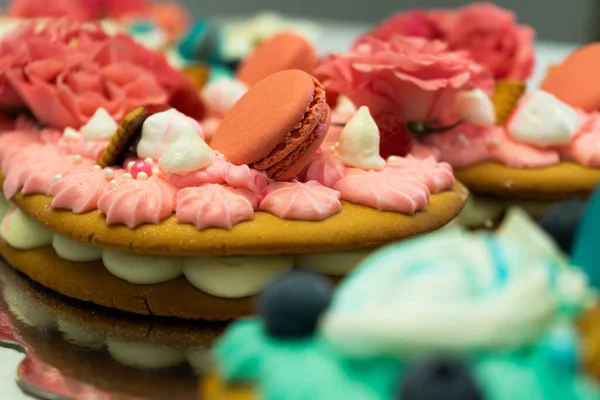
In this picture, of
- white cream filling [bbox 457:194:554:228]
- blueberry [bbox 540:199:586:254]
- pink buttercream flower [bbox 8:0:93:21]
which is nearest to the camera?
blueberry [bbox 540:199:586:254]

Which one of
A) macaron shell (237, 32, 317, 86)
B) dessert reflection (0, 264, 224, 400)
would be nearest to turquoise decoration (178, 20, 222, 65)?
macaron shell (237, 32, 317, 86)

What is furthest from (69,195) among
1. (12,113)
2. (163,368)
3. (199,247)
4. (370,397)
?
(370,397)

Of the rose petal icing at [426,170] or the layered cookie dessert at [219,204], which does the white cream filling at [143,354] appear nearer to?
the layered cookie dessert at [219,204]

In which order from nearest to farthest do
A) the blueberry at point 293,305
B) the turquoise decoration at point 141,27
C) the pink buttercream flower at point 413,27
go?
the blueberry at point 293,305 < the pink buttercream flower at point 413,27 < the turquoise decoration at point 141,27

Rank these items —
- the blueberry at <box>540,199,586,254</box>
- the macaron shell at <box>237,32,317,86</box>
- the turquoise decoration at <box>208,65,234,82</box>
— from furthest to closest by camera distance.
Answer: the turquoise decoration at <box>208,65,234,82</box>, the macaron shell at <box>237,32,317,86</box>, the blueberry at <box>540,199,586,254</box>

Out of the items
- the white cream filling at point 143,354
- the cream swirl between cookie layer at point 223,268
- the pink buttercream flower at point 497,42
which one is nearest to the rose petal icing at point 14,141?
the cream swirl between cookie layer at point 223,268

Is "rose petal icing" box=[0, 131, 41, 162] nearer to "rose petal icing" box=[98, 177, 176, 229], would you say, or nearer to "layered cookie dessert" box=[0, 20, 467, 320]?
"layered cookie dessert" box=[0, 20, 467, 320]

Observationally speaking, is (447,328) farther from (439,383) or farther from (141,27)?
(141,27)

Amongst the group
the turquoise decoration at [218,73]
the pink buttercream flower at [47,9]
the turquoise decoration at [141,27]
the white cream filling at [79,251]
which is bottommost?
the turquoise decoration at [141,27]
